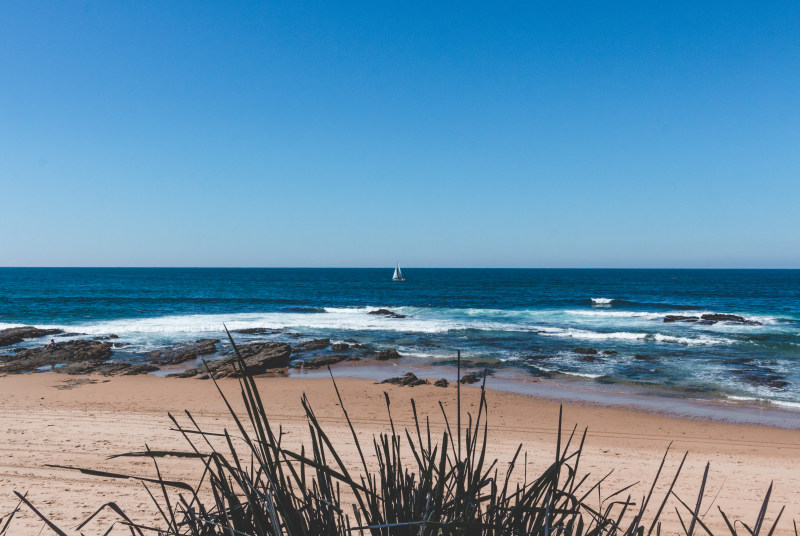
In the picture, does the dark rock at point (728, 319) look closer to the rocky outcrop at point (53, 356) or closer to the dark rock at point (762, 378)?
the dark rock at point (762, 378)

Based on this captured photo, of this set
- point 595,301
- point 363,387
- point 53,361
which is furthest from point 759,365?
point 595,301

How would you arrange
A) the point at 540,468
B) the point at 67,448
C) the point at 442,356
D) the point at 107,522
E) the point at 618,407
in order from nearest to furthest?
the point at 107,522, the point at 540,468, the point at 67,448, the point at 618,407, the point at 442,356

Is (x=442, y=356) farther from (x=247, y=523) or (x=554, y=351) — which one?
(x=247, y=523)

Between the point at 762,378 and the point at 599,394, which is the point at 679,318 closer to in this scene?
the point at 762,378

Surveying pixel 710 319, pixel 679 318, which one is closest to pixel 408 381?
pixel 679 318

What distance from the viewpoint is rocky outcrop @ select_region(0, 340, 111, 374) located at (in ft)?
52.9

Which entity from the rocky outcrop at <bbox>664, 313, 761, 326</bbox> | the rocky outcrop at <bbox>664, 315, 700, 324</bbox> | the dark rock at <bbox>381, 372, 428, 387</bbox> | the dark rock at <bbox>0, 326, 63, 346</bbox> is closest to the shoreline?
the dark rock at <bbox>381, 372, 428, 387</bbox>

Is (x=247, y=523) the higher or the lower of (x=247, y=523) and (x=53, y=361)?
the higher

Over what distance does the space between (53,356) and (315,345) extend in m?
9.15

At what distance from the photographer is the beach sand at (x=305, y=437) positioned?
5.83m

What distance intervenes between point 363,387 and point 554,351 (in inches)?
343

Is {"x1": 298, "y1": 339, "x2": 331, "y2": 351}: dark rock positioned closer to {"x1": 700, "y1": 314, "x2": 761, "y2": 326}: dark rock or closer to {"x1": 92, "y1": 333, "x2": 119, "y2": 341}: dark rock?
{"x1": 92, "y1": 333, "x2": 119, "y2": 341}: dark rock

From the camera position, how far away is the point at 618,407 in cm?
1174

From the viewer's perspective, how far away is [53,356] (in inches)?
689
